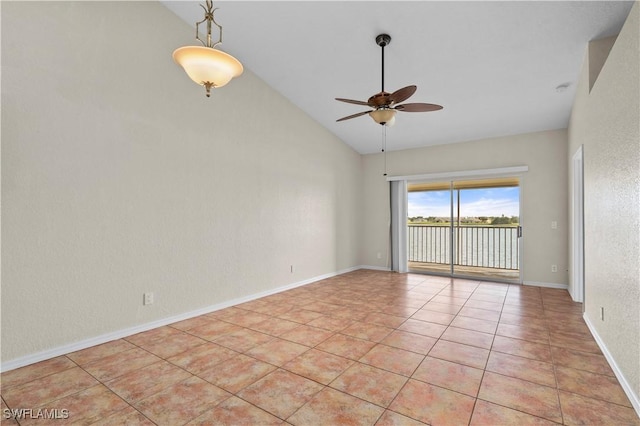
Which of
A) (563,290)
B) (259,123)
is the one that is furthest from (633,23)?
(563,290)

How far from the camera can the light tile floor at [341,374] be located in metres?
1.83

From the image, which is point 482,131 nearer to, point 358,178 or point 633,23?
point 358,178

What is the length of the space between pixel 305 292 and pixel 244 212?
166 cm

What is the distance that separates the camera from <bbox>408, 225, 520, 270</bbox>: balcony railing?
6172 millimetres

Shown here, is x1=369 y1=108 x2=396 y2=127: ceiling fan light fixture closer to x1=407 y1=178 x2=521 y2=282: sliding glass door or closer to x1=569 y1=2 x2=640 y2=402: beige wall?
x1=569 y1=2 x2=640 y2=402: beige wall

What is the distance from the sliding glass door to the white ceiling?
139 cm

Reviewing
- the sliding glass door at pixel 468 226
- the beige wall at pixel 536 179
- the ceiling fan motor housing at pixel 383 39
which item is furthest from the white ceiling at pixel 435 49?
the sliding glass door at pixel 468 226

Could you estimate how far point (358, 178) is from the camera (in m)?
7.09

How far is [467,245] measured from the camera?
259 inches

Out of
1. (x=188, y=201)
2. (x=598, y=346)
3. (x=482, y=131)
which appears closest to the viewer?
(x=598, y=346)

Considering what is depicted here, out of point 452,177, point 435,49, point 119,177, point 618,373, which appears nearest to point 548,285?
point 452,177

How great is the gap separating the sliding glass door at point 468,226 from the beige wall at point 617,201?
9.18 feet

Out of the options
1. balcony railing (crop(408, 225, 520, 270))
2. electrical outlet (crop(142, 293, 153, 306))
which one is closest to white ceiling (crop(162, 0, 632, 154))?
balcony railing (crop(408, 225, 520, 270))

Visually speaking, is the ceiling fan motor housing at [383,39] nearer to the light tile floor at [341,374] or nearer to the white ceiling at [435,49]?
the white ceiling at [435,49]
